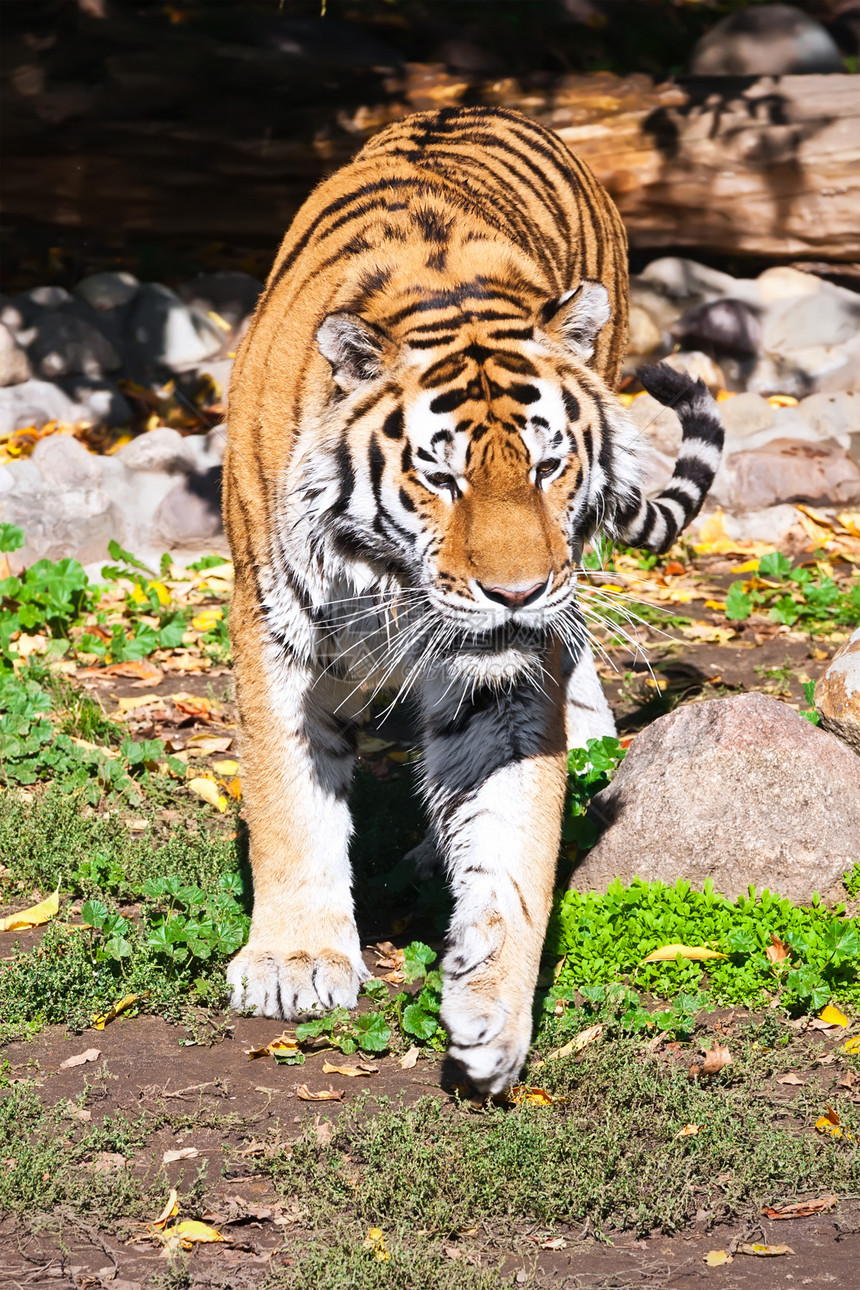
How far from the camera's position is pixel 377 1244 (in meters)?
2.60

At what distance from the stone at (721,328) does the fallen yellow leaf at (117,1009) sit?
20.5 ft

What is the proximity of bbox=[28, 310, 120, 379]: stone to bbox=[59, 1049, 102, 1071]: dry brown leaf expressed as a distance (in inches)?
218

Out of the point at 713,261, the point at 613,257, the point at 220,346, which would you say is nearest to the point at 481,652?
the point at 613,257

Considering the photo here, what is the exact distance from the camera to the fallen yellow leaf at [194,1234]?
261 centimetres

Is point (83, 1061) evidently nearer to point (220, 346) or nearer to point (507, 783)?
point (507, 783)

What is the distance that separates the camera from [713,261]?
9133mm

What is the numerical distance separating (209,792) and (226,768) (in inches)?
9.4

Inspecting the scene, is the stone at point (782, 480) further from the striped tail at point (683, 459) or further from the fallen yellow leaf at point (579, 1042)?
the fallen yellow leaf at point (579, 1042)

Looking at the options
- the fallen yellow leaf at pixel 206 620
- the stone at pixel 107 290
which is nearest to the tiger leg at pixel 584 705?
the fallen yellow leaf at pixel 206 620

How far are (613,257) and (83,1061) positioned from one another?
11.4ft

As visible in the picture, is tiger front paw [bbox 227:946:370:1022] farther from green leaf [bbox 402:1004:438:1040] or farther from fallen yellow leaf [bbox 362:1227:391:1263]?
fallen yellow leaf [bbox 362:1227:391:1263]

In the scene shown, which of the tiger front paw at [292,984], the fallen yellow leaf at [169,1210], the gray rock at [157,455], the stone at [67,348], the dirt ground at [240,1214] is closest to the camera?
the dirt ground at [240,1214]

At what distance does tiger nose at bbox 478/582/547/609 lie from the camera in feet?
9.43

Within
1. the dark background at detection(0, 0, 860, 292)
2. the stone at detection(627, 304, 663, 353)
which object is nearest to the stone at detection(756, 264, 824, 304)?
the stone at detection(627, 304, 663, 353)
